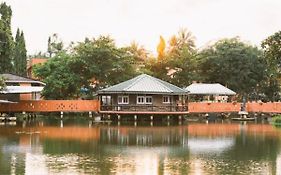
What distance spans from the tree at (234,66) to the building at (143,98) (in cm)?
1487

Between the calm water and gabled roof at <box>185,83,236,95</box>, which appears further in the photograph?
gabled roof at <box>185,83,236,95</box>

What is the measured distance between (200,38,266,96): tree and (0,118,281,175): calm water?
91.0 feet

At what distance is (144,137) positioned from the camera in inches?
1373

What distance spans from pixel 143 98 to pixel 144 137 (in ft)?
56.6

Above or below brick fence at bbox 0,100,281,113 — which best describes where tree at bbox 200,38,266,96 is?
above

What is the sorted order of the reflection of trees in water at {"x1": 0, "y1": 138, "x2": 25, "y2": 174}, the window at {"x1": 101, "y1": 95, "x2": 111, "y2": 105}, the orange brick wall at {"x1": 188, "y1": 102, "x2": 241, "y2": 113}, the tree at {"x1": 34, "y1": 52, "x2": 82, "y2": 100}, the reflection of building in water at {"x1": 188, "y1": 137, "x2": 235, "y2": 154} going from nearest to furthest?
1. the reflection of trees in water at {"x1": 0, "y1": 138, "x2": 25, "y2": 174}
2. the reflection of building in water at {"x1": 188, "y1": 137, "x2": 235, "y2": 154}
3. the window at {"x1": 101, "y1": 95, "x2": 111, "y2": 105}
4. the orange brick wall at {"x1": 188, "y1": 102, "x2": 241, "y2": 113}
5. the tree at {"x1": 34, "y1": 52, "x2": 82, "y2": 100}

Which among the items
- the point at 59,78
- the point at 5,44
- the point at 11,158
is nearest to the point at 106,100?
the point at 59,78

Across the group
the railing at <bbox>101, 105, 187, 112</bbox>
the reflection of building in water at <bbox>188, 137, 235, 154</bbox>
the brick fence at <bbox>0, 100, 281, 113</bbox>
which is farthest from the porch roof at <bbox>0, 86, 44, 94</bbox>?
the reflection of building in water at <bbox>188, 137, 235, 154</bbox>

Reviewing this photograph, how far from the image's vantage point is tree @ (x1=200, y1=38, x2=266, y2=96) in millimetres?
66188

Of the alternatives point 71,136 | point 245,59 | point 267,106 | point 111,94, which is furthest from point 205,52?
point 71,136

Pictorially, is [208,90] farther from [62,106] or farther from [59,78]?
[62,106]

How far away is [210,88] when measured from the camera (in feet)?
198

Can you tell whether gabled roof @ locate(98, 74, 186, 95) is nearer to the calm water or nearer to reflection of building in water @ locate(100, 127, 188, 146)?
reflection of building in water @ locate(100, 127, 188, 146)

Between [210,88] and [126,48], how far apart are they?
34.7 feet
